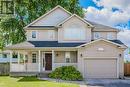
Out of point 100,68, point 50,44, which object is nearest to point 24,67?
point 50,44

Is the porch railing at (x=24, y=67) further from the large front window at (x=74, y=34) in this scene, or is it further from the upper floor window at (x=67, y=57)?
the large front window at (x=74, y=34)

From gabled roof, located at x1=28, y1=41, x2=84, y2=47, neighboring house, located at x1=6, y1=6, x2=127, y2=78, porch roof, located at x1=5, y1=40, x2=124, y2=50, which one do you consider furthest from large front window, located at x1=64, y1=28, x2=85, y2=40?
gabled roof, located at x1=28, y1=41, x2=84, y2=47

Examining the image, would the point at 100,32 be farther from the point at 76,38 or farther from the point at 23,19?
the point at 23,19

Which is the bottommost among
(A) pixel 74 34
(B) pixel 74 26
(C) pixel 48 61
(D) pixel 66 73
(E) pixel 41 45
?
(D) pixel 66 73

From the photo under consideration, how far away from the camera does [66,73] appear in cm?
2964

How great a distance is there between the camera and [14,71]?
32.0 meters

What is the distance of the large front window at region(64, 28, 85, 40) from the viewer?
33.6 meters

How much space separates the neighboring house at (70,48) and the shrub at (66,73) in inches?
42.5

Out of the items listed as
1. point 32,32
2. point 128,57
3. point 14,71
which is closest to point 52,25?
point 32,32

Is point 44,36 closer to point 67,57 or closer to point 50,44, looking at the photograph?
point 50,44

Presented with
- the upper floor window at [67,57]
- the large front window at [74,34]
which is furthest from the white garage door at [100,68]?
the large front window at [74,34]

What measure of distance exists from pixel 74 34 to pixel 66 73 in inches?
229

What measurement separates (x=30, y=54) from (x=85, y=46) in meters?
7.06

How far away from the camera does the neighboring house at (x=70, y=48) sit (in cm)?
3105
